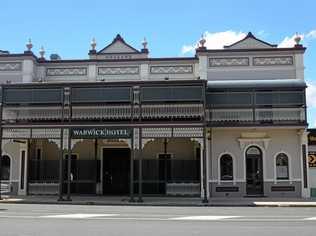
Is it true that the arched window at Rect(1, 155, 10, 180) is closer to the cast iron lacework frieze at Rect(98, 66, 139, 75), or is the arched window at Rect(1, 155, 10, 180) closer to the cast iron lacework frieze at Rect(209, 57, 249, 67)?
the cast iron lacework frieze at Rect(98, 66, 139, 75)

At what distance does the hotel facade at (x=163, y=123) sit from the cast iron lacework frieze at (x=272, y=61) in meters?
0.06

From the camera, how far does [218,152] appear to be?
2694cm

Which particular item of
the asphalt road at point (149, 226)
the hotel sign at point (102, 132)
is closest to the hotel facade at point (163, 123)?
the hotel sign at point (102, 132)

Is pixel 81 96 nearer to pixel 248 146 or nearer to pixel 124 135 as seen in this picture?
pixel 124 135

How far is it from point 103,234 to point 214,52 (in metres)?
18.3

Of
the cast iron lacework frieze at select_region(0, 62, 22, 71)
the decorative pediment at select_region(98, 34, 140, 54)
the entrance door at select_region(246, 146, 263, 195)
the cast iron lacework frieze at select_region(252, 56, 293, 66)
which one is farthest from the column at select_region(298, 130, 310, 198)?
the cast iron lacework frieze at select_region(0, 62, 22, 71)

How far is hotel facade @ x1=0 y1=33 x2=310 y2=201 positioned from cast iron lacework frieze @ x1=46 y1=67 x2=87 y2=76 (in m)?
0.06

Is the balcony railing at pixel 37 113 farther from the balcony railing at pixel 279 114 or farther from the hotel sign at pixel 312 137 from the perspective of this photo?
the hotel sign at pixel 312 137

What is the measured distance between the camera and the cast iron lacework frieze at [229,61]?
27.9m

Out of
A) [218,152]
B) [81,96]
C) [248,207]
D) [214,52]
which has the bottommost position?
[248,207]

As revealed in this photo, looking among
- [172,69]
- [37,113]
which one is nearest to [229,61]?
[172,69]

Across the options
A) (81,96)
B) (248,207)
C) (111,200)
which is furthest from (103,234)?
(81,96)

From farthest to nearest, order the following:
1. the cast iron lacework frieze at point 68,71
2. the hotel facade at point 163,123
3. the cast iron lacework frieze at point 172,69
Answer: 1. the cast iron lacework frieze at point 68,71
2. the cast iron lacework frieze at point 172,69
3. the hotel facade at point 163,123

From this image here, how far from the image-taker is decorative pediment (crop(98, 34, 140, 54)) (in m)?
30.4
